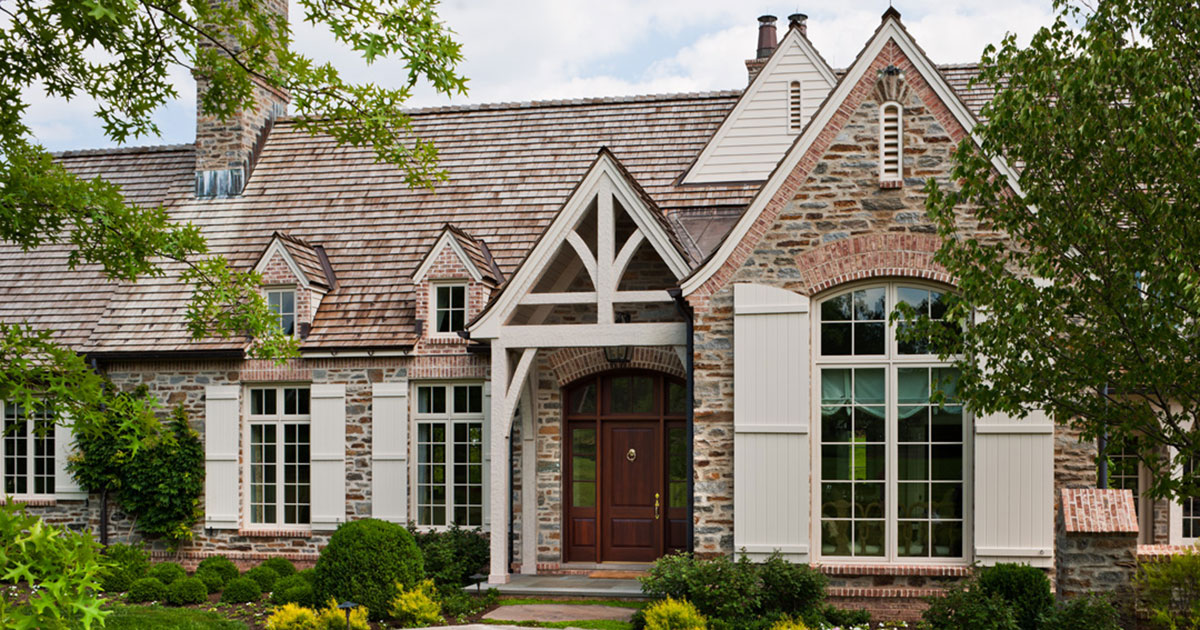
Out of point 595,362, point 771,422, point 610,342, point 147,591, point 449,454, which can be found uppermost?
point 610,342

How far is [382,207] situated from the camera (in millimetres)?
17594

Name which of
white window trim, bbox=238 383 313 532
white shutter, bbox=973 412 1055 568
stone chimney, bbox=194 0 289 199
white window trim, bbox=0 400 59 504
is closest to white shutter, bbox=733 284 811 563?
white shutter, bbox=973 412 1055 568

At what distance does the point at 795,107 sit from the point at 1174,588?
871 cm

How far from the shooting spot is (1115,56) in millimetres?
8133

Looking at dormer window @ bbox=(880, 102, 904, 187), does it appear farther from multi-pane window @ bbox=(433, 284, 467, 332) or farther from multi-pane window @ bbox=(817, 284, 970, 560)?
multi-pane window @ bbox=(433, 284, 467, 332)

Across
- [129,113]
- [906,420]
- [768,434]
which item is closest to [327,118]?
[129,113]

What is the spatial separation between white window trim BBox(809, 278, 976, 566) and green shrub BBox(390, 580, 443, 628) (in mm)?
4057

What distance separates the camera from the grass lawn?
11359 mm

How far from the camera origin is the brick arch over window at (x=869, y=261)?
11.8 m

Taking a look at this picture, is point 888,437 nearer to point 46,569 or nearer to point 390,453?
point 390,453

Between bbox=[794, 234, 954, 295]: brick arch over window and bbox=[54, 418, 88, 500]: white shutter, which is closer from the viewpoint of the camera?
bbox=[794, 234, 954, 295]: brick arch over window

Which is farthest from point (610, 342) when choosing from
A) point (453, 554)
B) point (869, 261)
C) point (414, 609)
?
point (414, 609)

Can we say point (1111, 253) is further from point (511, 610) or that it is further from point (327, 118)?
point (511, 610)

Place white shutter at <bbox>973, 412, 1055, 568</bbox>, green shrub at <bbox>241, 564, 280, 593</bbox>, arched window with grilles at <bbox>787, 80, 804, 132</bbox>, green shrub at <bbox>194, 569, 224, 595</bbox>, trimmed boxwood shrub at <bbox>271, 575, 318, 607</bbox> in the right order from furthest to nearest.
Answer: arched window with grilles at <bbox>787, 80, 804, 132</bbox>
green shrub at <bbox>194, 569, 224, 595</bbox>
green shrub at <bbox>241, 564, 280, 593</bbox>
trimmed boxwood shrub at <bbox>271, 575, 318, 607</bbox>
white shutter at <bbox>973, 412, 1055, 568</bbox>
